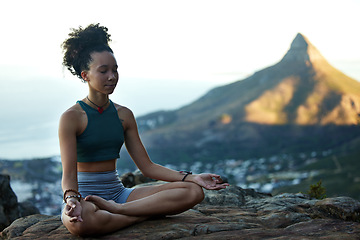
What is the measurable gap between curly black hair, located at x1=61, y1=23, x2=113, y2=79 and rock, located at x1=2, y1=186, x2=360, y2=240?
6.31ft

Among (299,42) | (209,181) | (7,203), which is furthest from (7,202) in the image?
(299,42)

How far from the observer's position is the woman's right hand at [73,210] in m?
3.86

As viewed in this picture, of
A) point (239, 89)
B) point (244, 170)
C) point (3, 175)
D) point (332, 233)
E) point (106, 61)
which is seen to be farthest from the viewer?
point (239, 89)

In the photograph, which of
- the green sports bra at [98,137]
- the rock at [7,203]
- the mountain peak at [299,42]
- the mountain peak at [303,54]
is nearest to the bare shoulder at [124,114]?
the green sports bra at [98,137]

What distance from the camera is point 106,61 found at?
438 cm

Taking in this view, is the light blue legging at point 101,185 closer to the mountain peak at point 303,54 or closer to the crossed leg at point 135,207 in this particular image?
the crossed leg at point 135,207

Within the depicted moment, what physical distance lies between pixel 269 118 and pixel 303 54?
48.4ft

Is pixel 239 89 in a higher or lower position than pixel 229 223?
higher

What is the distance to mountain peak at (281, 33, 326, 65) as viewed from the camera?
75.2 m

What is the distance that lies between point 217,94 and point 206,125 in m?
9.13

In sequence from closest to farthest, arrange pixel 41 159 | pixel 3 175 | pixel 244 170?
pixel 3 175 < pixel 41 159 < pixel 244 170

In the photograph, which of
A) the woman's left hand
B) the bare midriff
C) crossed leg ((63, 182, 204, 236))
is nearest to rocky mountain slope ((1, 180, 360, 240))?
crossed leg ((63, 182, 204, 236))

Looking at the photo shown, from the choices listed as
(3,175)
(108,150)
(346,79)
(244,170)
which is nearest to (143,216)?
(108,150)

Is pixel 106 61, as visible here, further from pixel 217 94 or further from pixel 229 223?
pixel 217 94
